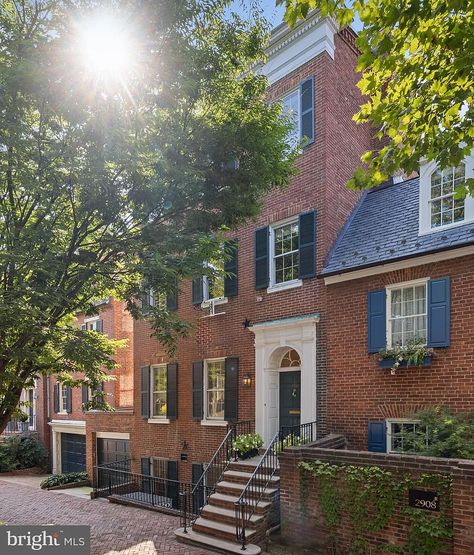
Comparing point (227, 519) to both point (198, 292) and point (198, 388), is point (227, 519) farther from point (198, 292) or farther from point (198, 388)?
point (198, 292)

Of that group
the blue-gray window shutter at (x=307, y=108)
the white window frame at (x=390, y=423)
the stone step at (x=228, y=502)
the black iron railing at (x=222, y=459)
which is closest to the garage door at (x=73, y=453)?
the black iron railing at (x=222, y=459)

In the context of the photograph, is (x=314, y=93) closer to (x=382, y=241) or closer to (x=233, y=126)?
(x=382, y=241)

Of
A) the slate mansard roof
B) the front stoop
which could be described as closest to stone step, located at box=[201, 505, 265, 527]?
the front stoop

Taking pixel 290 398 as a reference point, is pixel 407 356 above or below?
above

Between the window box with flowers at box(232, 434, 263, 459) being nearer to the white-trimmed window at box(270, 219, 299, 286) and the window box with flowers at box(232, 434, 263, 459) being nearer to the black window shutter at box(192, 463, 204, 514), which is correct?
the black window shutter at box(192, 463, 204, 514)

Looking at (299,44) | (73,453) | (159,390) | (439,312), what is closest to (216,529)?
(439,312)

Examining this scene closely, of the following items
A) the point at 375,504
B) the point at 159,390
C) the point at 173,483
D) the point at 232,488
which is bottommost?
the point at 173,483

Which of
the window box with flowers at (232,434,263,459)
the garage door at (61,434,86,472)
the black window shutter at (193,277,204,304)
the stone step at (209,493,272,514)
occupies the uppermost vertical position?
the black window shutter at (193,277,204,304)

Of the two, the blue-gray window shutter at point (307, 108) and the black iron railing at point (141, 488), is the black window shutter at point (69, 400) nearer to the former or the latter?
the black iron railing at point (141, 488)

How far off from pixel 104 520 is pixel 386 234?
9.82 meters

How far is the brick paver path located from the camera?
9781 millimetres

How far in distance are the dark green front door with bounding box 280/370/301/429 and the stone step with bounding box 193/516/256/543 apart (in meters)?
3.04

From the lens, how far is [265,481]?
1038 cm

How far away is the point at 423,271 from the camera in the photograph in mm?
10016
